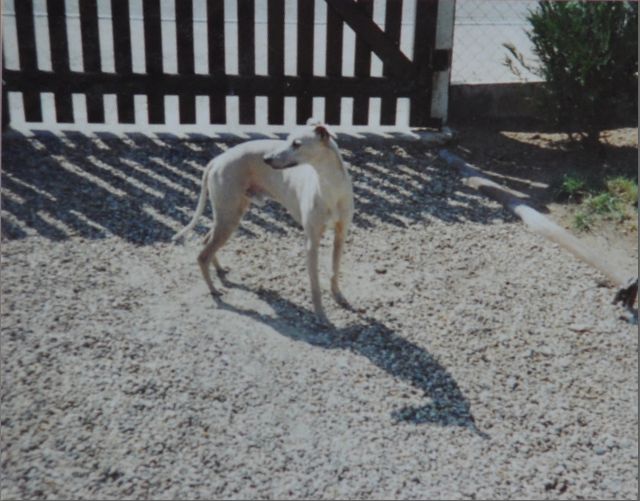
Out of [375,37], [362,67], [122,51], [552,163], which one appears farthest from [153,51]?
[552,163]

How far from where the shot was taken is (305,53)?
294 inches

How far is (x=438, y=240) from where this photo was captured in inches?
234

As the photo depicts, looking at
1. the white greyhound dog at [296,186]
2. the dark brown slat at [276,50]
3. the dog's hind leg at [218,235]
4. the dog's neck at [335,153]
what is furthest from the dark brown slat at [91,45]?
the dog's neck at [335,153]

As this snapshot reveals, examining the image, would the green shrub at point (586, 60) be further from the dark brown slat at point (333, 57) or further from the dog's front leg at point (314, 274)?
the dog's front leg at point (314, 274)

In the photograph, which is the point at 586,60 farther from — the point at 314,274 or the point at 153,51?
the point at 153,51

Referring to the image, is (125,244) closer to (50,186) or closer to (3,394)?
Answer: (50,186)

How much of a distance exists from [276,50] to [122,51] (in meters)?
1.35

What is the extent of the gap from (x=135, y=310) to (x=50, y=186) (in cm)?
212

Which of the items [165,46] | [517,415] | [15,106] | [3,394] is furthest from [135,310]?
[165,46]

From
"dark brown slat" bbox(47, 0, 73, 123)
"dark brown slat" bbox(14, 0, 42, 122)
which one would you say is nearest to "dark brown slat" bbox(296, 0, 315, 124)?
"dark brown slat" bbox(47, 0, 73, 123)

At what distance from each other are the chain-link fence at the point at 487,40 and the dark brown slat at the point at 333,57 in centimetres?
160

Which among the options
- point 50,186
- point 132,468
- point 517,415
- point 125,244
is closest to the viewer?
point 132,468

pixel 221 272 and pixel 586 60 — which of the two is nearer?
pixel 221 272

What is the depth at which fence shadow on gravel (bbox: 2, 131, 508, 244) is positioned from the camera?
5953 millimetres
